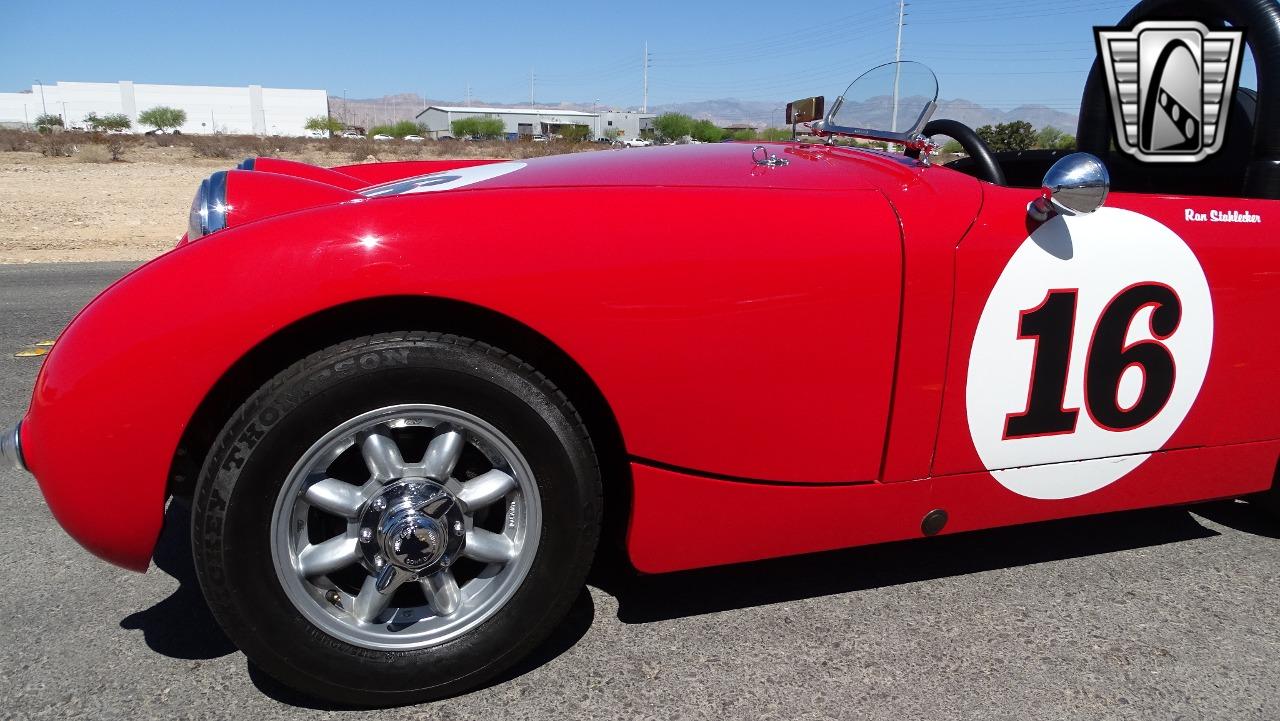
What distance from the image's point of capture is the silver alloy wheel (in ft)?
5.50

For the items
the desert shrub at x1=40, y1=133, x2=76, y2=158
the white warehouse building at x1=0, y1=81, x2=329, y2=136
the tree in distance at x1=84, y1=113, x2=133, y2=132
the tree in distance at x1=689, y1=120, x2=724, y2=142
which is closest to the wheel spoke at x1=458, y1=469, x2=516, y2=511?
the tree in distance at x1=689, y1=120, x2=724, y2=142

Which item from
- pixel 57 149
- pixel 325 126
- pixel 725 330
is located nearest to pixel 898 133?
pixel 725 330

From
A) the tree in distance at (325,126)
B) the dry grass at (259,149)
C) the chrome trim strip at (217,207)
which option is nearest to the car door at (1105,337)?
the chrome trim strip at (217,207)

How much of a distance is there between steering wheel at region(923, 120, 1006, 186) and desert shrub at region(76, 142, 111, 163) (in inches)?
1292

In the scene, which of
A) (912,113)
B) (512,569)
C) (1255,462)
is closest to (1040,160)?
(912,113)

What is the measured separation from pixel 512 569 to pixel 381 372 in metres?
0.52

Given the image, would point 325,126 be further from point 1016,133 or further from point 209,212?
point 209,212

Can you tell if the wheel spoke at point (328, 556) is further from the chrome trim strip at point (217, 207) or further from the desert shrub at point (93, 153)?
the desert shrub at point (93, 153)

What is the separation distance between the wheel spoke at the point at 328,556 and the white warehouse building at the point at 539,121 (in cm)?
7027

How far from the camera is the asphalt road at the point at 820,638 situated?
1810 millimetres

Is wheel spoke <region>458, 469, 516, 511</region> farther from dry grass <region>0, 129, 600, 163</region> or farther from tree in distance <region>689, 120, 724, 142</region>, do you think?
dry grass <region>0, 129, 600, 163</region>

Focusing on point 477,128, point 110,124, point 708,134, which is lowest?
point 708,134

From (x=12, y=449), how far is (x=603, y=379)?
1.26 m

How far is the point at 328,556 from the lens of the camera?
173cm
